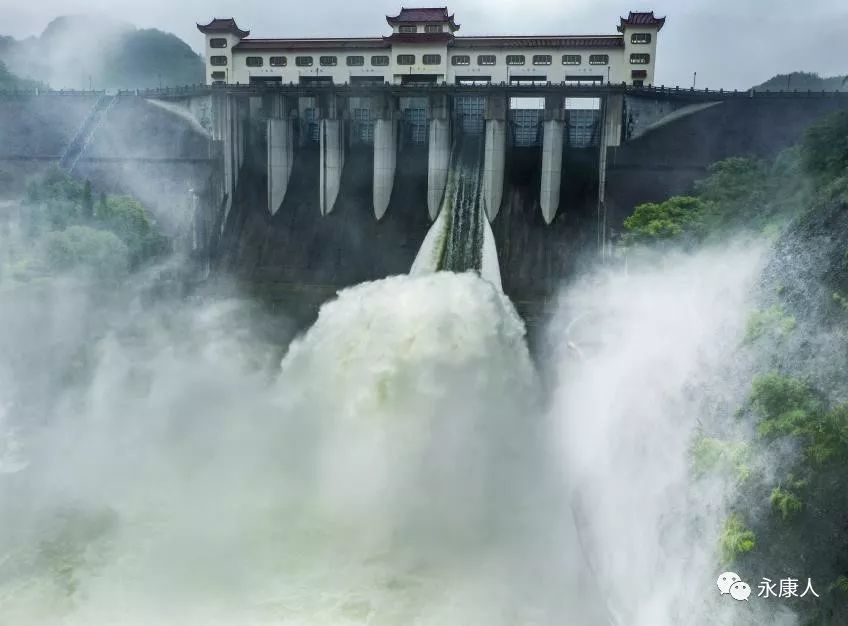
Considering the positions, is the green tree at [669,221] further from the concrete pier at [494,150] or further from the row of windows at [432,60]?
the row of windows at [432,60]

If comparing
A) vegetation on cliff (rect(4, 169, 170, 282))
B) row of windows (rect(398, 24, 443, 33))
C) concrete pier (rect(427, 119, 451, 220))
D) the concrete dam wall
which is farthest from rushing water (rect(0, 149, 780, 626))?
row of windows (rect(398, 24, 443, 33))

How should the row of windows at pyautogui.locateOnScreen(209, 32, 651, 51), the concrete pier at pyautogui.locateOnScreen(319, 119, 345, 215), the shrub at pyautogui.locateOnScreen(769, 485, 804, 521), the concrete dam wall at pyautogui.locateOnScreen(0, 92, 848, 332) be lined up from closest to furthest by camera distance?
the shrub at pyautogui.locateOnScreen(769, 485, 804, 521)
the concrete dam wall at pyautogui.locateOnScreen(0, 92, 848, 332)
the concrete pier at pyautogui.locateOnScreen(319, 119, 345, 215)
the row of windows at pyautogui.locateOnScreen(209, 32, 651, 51)

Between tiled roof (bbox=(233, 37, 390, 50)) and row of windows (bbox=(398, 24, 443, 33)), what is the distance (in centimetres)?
111

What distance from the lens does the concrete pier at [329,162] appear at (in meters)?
34.0

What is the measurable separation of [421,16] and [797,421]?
30987 mm

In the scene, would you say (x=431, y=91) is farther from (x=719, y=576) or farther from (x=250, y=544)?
(x=719, y=576)

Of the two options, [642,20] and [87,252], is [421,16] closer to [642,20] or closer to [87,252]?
[642,20]

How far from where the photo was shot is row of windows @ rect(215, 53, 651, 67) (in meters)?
37.4

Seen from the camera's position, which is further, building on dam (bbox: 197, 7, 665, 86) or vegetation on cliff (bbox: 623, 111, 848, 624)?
building on dam (bbox: 197, 7, 665, 86)

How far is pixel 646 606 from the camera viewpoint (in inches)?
582

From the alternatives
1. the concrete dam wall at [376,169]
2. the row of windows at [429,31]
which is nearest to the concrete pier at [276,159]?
the concrete dam wall at [376,169]

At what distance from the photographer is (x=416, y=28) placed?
3884cm

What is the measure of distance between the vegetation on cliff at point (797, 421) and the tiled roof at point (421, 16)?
22.7 m
